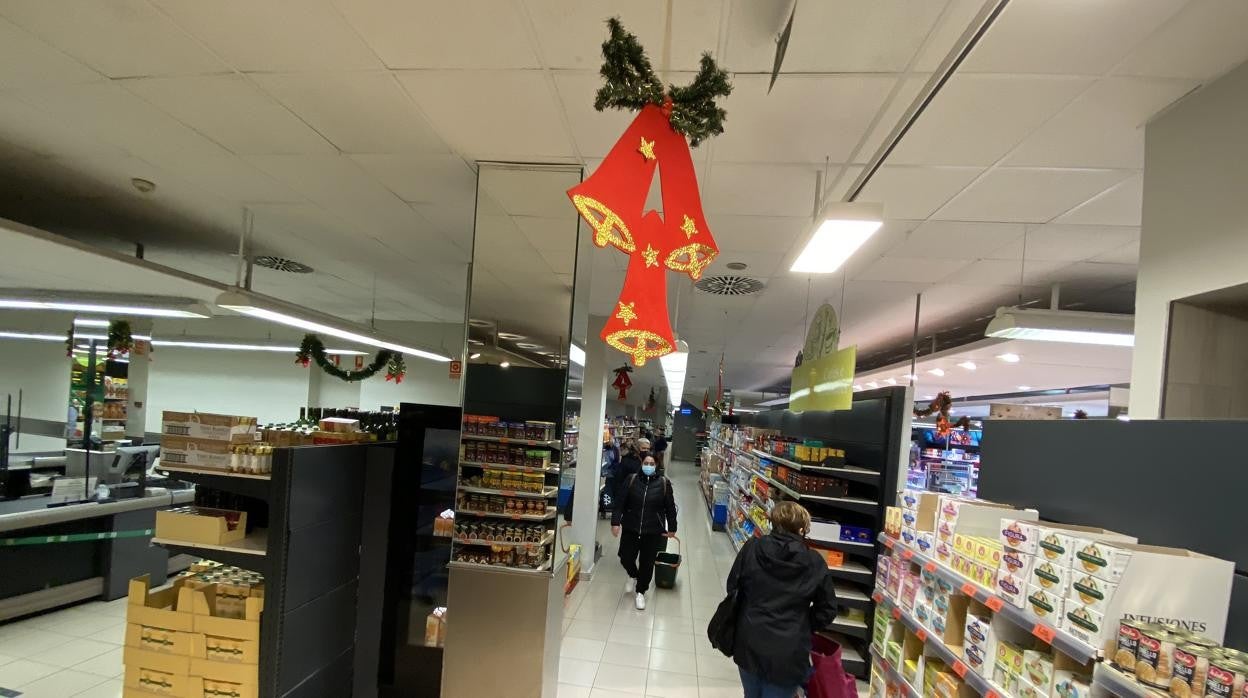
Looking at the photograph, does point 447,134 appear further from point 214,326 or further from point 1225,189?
point 214,326

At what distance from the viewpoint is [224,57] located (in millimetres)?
2627

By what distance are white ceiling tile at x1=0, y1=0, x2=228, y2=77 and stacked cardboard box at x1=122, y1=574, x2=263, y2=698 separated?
Answer: 2.80m

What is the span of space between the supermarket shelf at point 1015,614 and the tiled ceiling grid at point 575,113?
1945mm

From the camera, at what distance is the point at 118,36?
2508 millimetres

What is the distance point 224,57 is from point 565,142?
173 centimetres

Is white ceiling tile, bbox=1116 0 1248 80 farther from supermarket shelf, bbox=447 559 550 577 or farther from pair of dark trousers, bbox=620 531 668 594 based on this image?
pair of dark trousers, bbox=620 531 668 594

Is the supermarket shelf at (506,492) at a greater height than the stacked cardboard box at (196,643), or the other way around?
the supermarket shelf at (506,492)

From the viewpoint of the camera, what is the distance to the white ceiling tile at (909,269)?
16.2 feet

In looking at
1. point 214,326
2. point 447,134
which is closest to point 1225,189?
point 447,134

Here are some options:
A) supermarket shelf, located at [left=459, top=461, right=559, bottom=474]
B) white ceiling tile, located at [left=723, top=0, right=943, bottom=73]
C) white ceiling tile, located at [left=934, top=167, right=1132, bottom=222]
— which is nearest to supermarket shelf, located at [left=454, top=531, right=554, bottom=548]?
supermarket shelf, located at [left=459, top=461, right=559, bottom=474]

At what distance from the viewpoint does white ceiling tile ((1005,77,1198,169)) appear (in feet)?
7.58

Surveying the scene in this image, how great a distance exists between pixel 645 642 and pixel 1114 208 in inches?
199

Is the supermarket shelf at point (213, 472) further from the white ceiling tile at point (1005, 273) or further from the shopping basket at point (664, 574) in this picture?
the white ceiling tile at point (1005, 273)

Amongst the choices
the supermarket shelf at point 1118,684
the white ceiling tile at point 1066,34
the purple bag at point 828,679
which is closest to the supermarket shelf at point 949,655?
the purple bag at point 828,679
